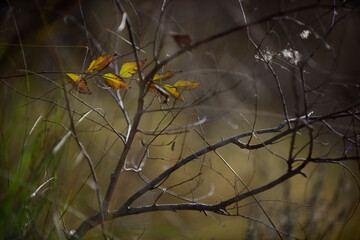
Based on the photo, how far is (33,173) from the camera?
87cm

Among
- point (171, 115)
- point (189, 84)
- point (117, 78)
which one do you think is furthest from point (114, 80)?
point (171, 115)

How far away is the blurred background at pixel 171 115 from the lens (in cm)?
88

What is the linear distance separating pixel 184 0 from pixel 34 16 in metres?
1.13

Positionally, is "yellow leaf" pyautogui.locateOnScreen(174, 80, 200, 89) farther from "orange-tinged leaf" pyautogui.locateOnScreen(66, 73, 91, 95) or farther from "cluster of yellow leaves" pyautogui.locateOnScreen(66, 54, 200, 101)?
"orange-tinged leaf" pyautogui.locateOnScreen(66, 73, 91, 95)

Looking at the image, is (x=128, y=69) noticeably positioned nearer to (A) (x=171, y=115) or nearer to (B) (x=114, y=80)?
(B) (x=114, y=80)

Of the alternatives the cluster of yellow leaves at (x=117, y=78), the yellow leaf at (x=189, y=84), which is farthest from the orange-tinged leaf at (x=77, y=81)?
the yellow leaf at (x=189, y=84)

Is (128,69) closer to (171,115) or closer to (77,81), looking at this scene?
(77,81)

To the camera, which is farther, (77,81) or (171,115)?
(171,115)

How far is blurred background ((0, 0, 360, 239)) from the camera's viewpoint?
881mm

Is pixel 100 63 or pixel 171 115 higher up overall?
pixel 171 115

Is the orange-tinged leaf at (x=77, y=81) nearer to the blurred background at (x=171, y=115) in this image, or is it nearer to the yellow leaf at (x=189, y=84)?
the blurred background at (x=171, y=115)

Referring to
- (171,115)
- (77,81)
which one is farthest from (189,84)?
(171,115)

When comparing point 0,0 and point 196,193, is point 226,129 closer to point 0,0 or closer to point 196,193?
point 196,193

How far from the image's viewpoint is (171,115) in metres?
1.98
